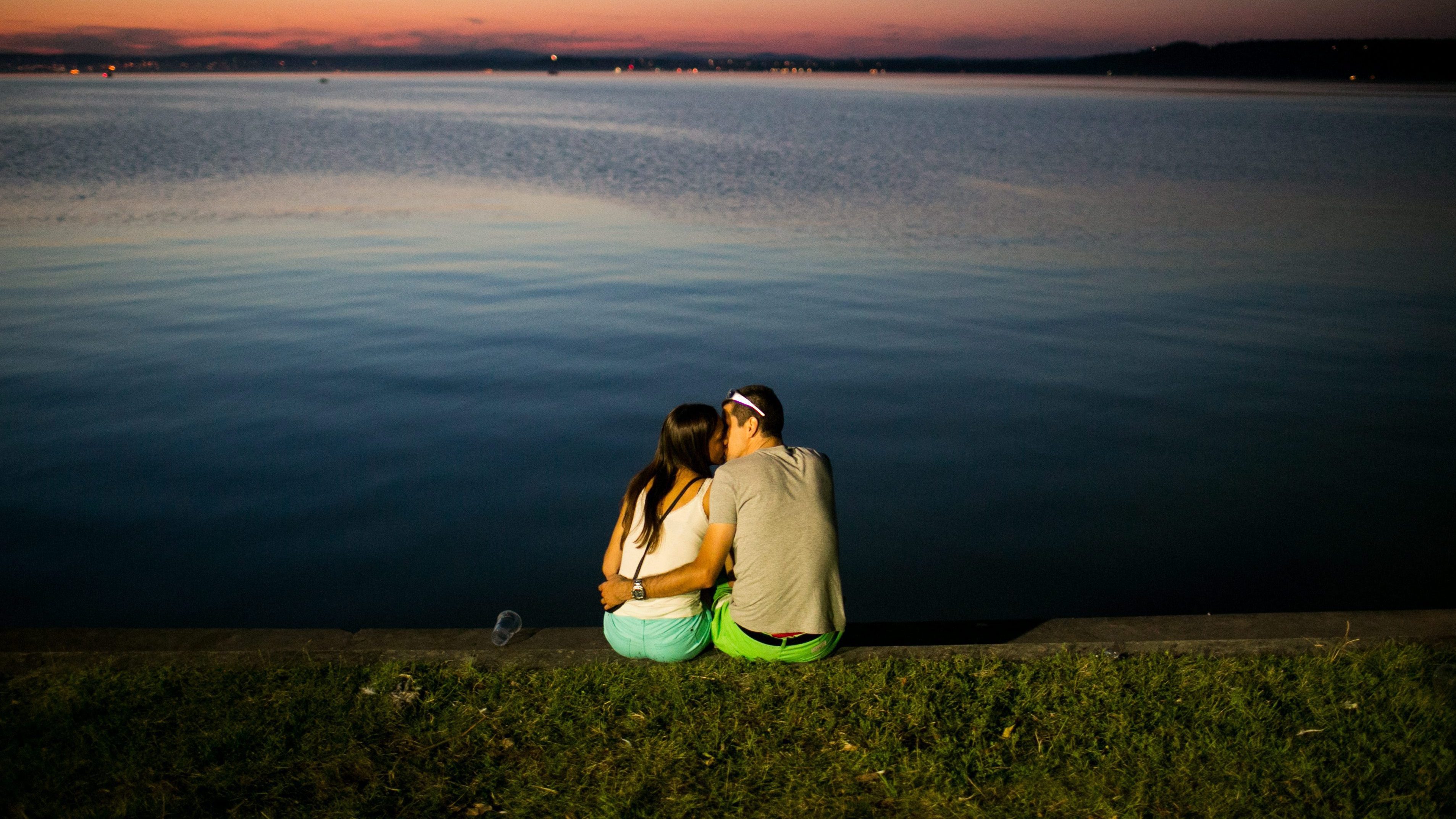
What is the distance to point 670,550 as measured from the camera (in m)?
4.74

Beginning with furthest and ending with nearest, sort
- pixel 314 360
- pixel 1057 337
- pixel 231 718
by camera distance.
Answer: pixel 1057 337 → pixel 314 360 → pixel 231 718

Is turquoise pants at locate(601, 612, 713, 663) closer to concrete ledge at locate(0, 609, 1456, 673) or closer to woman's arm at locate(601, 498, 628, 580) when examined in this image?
concrete ledge at locate(0, 609, 1456, 673)

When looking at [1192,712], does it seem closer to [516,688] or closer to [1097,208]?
[516,688]

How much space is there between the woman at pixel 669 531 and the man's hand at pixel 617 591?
1.8 inches

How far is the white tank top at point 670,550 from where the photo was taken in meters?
4.72

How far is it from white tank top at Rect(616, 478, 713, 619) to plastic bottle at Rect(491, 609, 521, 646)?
2.28 ft

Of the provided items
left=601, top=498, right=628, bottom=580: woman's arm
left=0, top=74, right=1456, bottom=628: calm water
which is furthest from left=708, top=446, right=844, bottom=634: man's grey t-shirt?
left=0, top=74, right=1456, bottom=628: calm water

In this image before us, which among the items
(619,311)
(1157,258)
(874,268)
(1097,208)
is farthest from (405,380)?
(1097,208)

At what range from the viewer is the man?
14.8 ft

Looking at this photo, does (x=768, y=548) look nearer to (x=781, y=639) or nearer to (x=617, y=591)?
(x=781, y=639)

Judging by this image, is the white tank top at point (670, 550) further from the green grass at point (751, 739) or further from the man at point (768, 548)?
the green grass at point (751, 739)

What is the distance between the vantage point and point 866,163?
3734 centimetres

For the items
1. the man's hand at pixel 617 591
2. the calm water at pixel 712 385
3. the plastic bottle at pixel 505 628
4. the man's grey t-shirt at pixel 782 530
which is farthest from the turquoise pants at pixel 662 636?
the calm water at pixel 712 385

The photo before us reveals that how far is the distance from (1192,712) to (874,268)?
50.3ft
